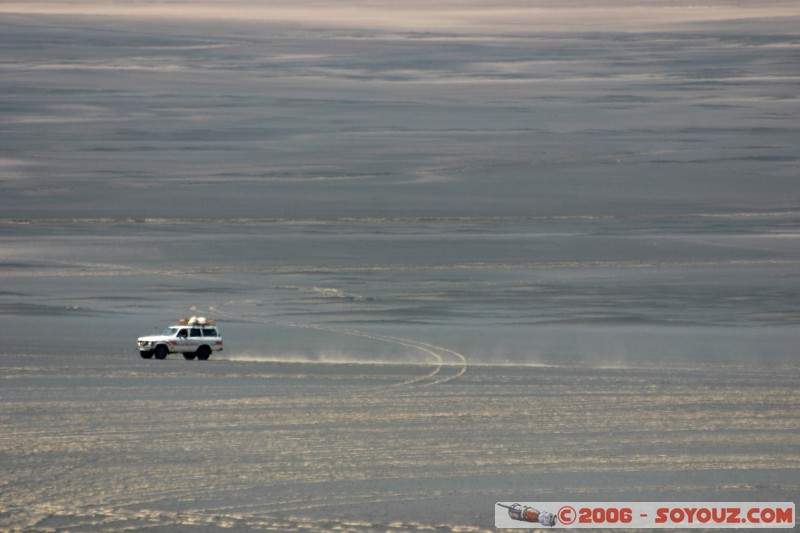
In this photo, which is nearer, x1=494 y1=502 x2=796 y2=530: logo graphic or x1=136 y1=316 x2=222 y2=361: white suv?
x1=494 y1=502 x2=796 y2=530: logo graphic

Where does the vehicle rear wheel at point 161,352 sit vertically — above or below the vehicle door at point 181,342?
below

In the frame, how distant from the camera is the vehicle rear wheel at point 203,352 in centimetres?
2252

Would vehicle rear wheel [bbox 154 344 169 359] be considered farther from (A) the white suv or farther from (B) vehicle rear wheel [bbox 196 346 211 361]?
(B) vehicle rear wheel [bbox 196 346 211 361]

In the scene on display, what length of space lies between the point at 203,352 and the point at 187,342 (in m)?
0.27

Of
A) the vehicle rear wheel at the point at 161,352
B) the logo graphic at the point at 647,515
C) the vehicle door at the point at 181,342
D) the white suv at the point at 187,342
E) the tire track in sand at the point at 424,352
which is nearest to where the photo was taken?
the logo graphic at the point at 647,515

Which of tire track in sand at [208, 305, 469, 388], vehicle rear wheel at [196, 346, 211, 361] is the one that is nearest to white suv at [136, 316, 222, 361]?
vehicle rear wheel at [196, 346, 211, 361]

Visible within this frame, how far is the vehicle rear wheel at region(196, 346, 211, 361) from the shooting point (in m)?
22.5

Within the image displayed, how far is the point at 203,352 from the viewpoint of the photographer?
22.6 m

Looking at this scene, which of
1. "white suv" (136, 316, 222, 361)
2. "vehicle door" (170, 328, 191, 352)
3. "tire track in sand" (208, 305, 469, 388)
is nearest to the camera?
"tire track in sand" (208, 305, 469, 388)

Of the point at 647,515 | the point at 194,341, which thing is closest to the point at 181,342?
the point at 194,341

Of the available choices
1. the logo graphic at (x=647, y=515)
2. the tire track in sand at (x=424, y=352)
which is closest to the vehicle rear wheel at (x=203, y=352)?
the tire track in sand at (x=424, y=352)

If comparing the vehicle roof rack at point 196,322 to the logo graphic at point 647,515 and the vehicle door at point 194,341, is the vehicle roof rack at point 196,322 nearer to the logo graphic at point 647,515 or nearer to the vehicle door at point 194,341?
the vehicle door at point 194,341

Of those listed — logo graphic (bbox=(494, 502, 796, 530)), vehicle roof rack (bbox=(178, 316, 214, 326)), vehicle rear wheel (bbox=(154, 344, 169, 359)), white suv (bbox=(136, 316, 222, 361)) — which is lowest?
logo graphic (bbox=(494, 502, 796, 530))

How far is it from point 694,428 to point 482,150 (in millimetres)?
40676
